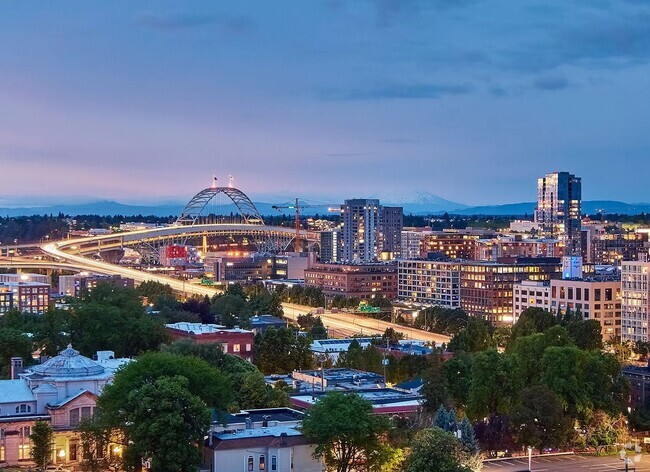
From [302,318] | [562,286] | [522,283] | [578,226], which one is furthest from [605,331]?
[578,226]

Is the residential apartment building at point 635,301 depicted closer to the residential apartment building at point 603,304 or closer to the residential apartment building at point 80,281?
the residential apartment building at point 603,304

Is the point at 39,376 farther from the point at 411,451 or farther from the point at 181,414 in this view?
the point at 411,451

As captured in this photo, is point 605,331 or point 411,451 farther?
point 605,331

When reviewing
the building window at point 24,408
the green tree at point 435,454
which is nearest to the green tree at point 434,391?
the green tree at point 435,454

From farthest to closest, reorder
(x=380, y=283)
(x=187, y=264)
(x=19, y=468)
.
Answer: (x=187, y=264) < (x=380, y=283) < (x=19, y=468)

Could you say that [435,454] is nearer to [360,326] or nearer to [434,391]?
[434,391]

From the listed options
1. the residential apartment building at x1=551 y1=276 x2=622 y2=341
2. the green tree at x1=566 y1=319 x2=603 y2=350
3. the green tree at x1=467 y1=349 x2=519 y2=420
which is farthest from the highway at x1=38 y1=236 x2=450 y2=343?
the green tree at x1=467 y1=349 x2=519 y2=420

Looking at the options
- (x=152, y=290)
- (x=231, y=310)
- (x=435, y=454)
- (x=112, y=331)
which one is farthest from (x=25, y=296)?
(x=435, y=454)

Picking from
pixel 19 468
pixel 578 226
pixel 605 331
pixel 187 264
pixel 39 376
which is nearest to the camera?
pixel 19 468
